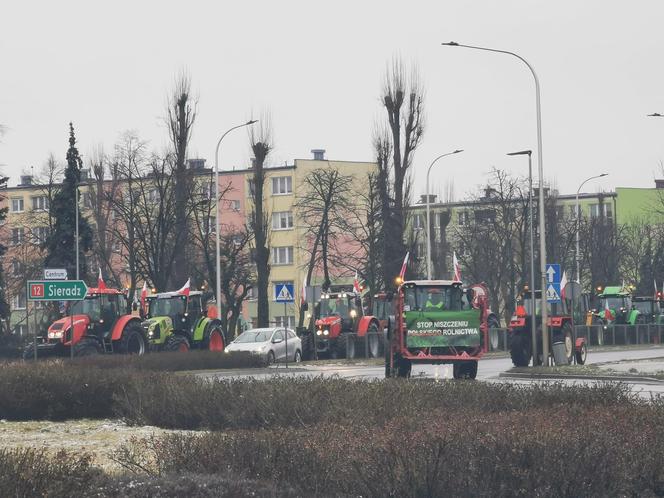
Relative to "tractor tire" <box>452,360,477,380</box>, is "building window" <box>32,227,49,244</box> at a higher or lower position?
higher

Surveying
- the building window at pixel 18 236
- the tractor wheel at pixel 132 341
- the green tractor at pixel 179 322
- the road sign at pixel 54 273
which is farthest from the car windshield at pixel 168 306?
the building window at pixel 18 236

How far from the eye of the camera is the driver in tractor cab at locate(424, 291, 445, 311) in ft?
104

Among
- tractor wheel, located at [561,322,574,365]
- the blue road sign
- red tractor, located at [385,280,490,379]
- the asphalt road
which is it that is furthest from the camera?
tractor wheel, located at [561,322,574,365]

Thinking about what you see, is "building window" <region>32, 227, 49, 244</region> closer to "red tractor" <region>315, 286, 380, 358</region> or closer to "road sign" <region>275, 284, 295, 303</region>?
"red tractor" <region>315, 286, 380, 358</region>

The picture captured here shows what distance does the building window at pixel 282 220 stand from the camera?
4584 inches

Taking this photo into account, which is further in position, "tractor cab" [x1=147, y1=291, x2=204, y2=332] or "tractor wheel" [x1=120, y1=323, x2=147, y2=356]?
"tractor cab" [x1=147, y1=291, x2=204, y2=332]

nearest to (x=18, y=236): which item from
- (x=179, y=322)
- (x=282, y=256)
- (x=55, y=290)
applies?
(x=282, y=256)

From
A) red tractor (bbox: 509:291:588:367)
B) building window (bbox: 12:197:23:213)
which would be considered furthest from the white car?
building window (bbox: 12:197:23:213)

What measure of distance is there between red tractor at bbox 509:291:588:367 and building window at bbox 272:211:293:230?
76.3 metres

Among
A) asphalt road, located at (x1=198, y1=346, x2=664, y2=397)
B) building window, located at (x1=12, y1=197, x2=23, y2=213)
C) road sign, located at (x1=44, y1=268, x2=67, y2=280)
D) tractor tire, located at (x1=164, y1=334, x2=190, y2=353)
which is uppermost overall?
building window, located at (x1=12, y1=197, x2=23, y2=213)

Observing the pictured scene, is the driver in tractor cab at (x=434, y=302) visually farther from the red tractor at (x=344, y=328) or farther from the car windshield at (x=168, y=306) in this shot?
the red tractor at (x=344, y=328)

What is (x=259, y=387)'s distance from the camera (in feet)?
60.7

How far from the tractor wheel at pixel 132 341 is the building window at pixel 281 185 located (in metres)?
70.8

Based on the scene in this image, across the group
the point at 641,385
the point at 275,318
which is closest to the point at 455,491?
the point at 641,385
